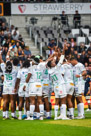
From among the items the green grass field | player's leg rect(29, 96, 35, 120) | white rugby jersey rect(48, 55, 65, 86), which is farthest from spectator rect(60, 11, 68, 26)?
the green grass field

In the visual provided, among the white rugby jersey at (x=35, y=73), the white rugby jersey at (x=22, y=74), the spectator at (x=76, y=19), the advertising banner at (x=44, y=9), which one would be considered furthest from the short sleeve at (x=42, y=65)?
the spectator at (x=76, y=19)

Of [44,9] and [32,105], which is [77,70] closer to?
[32,105]

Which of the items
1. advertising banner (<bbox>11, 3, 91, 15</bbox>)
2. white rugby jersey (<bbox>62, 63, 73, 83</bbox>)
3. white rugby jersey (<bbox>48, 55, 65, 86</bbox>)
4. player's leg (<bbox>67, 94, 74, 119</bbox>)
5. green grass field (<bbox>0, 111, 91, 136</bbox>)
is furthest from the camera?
advertising banner (<bbox>11, 3, 91, 15</bbox>)

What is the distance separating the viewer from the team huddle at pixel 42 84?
19.8m

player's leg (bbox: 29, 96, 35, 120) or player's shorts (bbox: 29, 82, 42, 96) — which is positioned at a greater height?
player's shorts (bbox: 29, 82, 42, 96)

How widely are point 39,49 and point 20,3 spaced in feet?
14.9

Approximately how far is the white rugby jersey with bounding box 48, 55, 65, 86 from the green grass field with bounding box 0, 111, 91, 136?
1705 millimetres

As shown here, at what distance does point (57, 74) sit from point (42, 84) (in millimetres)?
1062

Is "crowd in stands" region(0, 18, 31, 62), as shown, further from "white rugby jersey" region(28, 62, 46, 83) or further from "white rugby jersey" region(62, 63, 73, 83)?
"white rugby jersey" region(28, 62, 46, 83)

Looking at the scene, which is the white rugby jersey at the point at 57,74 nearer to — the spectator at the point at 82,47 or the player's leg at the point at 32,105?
the player's leg at the point at 32,105

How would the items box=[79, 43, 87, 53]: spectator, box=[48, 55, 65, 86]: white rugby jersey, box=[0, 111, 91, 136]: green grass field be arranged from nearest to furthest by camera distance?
box=[0, 111, 91, 136]: green grass field → box=[48, 55, 65, 86]: white rugby jersey → box=[79, 43, 87, 53]: spectator

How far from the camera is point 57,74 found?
19.8 m

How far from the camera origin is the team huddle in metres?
19.8

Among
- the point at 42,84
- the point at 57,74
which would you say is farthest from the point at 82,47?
the point at 57,74
